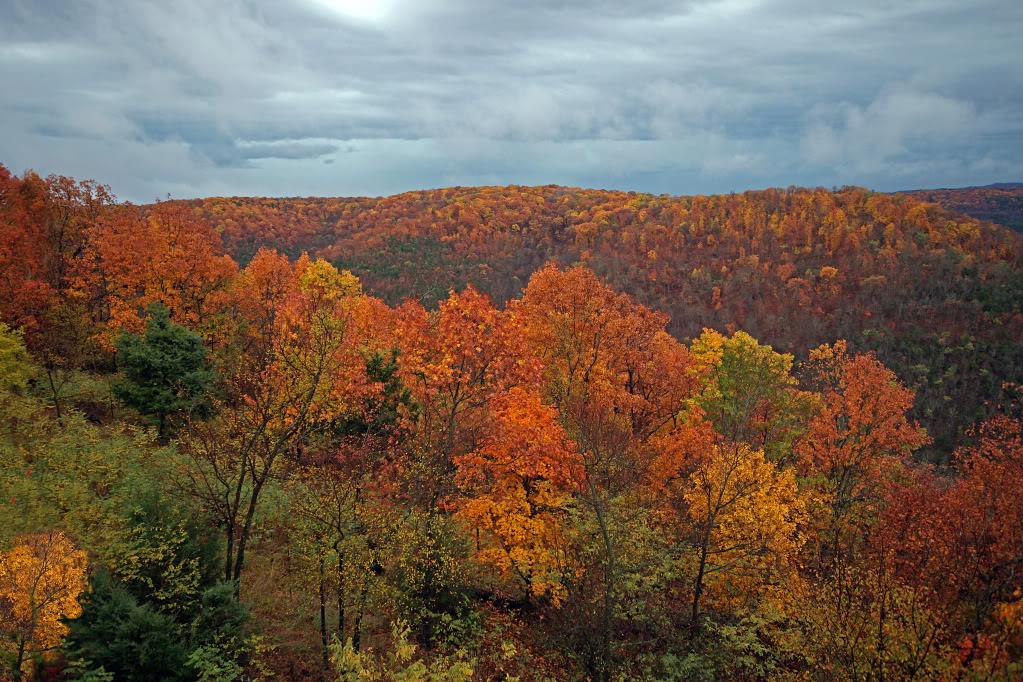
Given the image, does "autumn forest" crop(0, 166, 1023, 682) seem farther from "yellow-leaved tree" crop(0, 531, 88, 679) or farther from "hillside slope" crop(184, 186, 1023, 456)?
"hillside slope" crop(184, 186, 1023, 456)

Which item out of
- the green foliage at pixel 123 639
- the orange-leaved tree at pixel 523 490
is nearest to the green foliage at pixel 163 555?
the green foliage at pixel 123 639

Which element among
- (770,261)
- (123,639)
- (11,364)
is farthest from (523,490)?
(770,261)

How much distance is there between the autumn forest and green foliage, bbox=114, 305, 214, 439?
0.13 m

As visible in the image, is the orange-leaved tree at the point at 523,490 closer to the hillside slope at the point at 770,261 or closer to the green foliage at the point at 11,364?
the green foliage at the point at 11,364

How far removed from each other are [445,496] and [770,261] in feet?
511

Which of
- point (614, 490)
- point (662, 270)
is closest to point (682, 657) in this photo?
point (614, 490)

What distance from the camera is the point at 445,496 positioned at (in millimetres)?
20688

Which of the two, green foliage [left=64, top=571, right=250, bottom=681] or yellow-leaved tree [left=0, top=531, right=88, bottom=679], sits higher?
yellow-leaved tree [left=0, top=531, right=88, bottom=679]

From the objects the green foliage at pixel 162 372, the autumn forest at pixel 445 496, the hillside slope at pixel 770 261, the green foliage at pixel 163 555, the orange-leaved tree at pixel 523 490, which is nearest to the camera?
the green foliage at pixel 163 555

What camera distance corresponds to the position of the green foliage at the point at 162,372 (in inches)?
1056

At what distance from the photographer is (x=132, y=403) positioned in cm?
2714

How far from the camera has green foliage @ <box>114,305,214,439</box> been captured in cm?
2681

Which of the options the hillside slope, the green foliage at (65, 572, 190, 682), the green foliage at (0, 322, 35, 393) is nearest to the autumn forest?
the green foliage at (65, 572, 190, 682)

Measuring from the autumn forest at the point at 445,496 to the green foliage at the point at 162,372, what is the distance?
0.43ft
